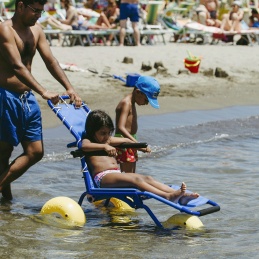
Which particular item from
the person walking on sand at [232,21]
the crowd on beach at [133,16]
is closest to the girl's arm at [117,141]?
the crowd on beach at [133,16]

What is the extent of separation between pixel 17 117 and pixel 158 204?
5.31 feet

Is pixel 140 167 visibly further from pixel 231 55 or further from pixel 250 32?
pixel 250 32

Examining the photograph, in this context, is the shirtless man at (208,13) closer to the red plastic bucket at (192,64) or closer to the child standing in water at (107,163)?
the red plastic bucket at (192,64)

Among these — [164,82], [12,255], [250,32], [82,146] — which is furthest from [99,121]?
[250,32]

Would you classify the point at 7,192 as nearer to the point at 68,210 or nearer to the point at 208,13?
the point at 68,210

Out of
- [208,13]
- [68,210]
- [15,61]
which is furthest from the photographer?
[208,13]

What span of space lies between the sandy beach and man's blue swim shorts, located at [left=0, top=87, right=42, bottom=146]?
4.03m

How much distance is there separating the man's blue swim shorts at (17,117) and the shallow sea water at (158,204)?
2.09ft

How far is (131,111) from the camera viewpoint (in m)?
7.14

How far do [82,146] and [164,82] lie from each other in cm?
757

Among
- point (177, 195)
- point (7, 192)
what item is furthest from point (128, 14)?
point (177, 195)

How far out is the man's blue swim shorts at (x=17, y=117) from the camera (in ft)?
21.0

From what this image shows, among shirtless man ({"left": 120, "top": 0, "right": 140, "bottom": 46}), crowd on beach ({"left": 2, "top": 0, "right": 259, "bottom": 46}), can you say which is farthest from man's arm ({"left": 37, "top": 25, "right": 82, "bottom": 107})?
shirtless man ({"left": 120, "top": 0, "right": 140, "bottom": 46})

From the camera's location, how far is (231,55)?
1766 centimetres
